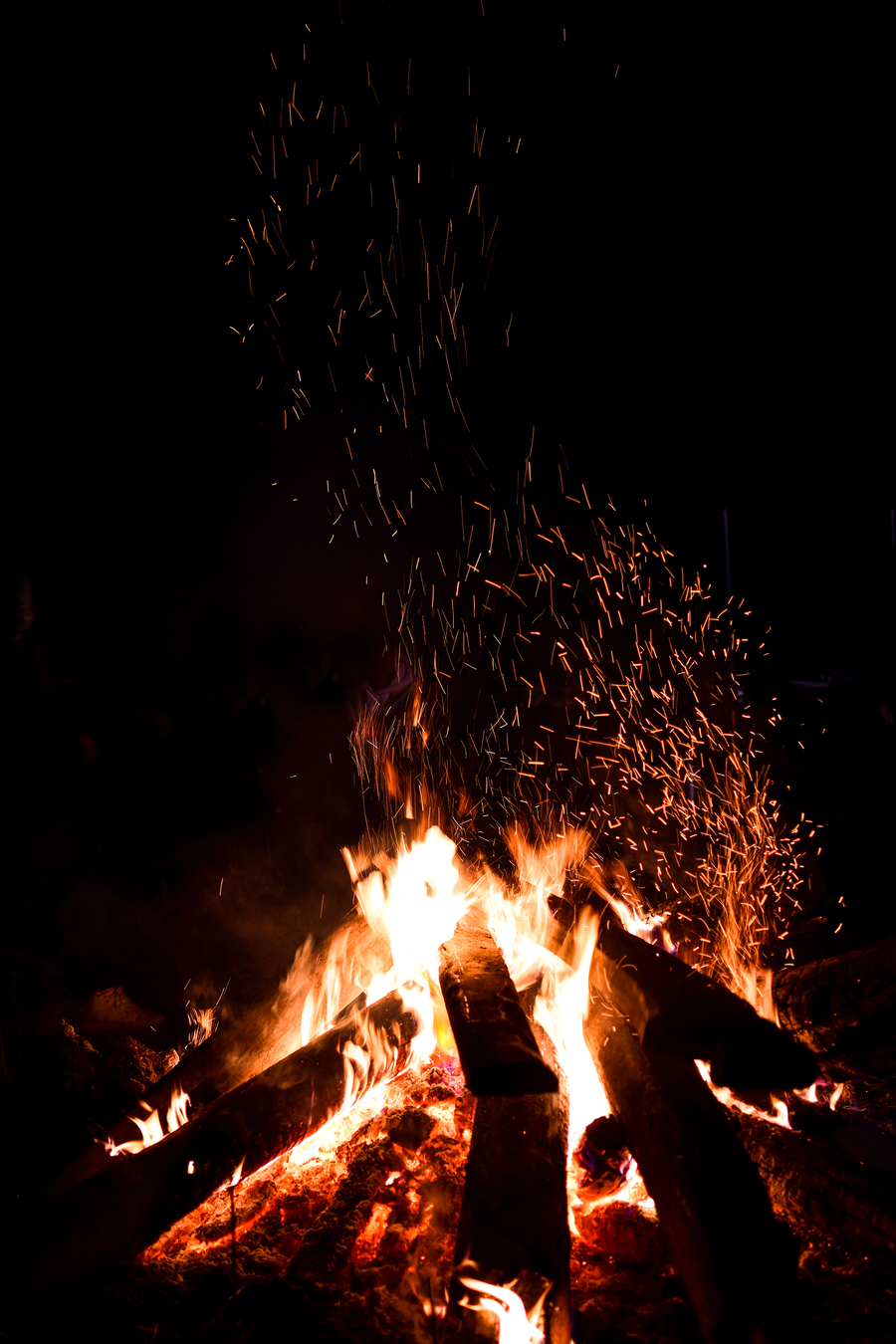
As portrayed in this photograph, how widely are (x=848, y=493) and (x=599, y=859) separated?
10.7 metres

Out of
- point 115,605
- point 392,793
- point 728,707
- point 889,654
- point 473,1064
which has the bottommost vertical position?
point 473,1064

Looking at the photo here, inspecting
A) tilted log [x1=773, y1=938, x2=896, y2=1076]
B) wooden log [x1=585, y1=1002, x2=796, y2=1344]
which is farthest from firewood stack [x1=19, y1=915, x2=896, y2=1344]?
tilted log [x1=773, y1=938, x2=896, y2=1076]

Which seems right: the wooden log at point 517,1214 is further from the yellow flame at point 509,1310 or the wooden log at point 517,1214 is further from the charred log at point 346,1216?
the charred log at point 346,1216

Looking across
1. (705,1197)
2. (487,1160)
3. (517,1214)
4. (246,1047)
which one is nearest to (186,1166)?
(246,1047)

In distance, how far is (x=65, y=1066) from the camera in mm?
3141

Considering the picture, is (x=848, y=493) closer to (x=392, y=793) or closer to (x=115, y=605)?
(x=392, y=793)

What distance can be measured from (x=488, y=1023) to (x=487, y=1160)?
46 centimetres

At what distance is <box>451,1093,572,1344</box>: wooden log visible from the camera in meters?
1.68

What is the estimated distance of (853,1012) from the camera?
11.5ft

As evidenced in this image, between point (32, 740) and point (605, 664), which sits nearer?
point (32, 740)

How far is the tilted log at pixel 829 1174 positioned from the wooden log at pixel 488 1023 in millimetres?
887

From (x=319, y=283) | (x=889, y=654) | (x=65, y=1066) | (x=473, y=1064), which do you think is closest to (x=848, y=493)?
(x=889, y=654)

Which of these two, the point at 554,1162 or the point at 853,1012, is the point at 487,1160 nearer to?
the point at 554,1162

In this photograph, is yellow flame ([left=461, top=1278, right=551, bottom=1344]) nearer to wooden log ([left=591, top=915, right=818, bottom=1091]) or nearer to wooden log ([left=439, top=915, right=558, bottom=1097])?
wooden log ([left=439, top=915, right=558, bottom=1097])
